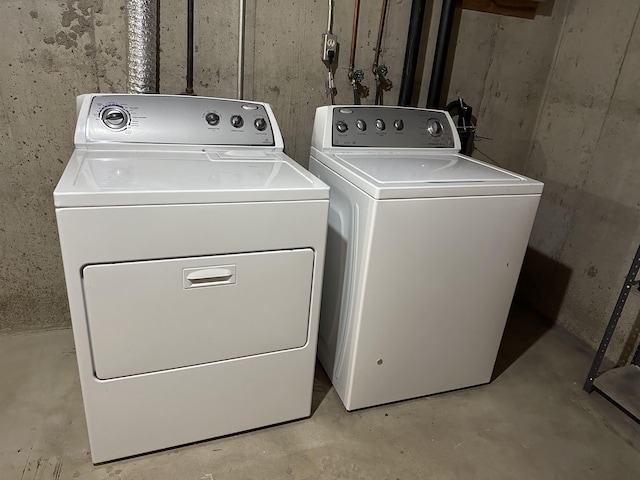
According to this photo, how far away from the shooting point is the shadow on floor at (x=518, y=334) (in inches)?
85.7

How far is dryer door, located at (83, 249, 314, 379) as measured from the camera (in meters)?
1.22

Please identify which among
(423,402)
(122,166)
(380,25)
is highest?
(380,25)

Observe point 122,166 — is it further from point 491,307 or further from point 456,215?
point 491,307

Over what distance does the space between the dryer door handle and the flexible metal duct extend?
3.03ft

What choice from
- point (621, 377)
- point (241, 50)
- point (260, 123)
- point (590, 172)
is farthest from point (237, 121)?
point (621, 377)

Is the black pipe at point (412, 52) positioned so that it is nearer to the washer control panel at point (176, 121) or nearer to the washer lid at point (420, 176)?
the washer lid at point (420, 176)

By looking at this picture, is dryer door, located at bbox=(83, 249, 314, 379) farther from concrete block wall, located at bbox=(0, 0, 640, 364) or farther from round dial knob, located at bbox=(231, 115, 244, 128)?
concrete block wall, located at bbox=(0, 0, 640, 364)

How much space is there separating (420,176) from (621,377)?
4.33 feet

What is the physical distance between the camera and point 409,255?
60.4 inches

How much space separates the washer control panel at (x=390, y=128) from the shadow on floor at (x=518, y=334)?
1071 mm

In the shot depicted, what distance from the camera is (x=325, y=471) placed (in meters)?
1.49

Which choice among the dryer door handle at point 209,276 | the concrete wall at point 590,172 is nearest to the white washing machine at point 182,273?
the dryer door handle at point 209,276

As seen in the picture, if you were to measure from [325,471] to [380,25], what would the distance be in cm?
190

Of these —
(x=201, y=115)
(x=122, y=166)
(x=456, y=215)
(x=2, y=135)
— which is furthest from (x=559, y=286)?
(x=2, y=135)
